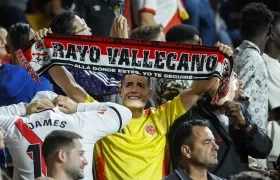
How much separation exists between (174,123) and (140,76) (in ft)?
1.66

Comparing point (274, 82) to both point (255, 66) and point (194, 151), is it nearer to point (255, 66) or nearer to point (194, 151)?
point (255, 66)

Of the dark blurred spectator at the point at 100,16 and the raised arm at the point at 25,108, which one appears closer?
the raised arm at the point at 25,108

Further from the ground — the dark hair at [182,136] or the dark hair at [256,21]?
the dark hair at [256,21]

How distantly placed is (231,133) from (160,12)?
3481mm

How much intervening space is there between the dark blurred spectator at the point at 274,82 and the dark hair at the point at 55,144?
320cm

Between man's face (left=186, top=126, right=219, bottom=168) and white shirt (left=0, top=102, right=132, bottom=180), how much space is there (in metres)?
0.61

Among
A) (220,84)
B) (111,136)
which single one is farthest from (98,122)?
(220,84)

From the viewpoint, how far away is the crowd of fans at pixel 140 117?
29.3ft

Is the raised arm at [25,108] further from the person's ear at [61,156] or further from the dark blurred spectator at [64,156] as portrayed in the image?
the person's ear at [61,156]

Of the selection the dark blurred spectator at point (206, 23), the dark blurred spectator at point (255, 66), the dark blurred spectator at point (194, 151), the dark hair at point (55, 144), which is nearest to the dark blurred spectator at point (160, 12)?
the dark blurred spectator at point (206, 23)

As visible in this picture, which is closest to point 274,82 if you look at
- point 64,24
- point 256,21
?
point 256,21

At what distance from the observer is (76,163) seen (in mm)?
8258

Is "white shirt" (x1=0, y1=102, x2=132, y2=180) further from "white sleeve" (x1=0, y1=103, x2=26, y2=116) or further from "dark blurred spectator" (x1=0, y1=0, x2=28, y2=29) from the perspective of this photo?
"dark blurred spectator" (x1=0, y1=0, x2=28, y2=29)

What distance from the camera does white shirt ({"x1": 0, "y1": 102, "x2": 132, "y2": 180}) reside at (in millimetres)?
8930
